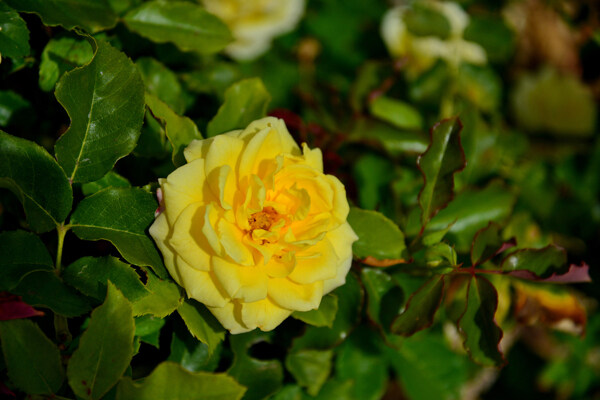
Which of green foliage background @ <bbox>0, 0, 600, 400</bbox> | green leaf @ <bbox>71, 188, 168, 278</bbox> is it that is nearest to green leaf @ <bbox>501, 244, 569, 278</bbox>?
green foliage background @ <bbox>0, 0, 600, 400</bbox>

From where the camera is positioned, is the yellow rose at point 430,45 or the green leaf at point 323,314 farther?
the yellow rose at point 430,45

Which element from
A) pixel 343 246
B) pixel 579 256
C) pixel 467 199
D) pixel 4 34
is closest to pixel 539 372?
pixel 579 256

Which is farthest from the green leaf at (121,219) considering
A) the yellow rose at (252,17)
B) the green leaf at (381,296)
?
the yellow rose at (252,17)

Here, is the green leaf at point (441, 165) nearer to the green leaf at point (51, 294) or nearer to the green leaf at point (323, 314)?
the green leaf at point (323, 314)

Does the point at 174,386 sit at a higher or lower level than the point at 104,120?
lower

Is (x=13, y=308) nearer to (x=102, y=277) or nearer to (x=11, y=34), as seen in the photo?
(x=102, y=277)

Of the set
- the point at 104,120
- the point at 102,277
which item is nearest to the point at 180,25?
the point at 104,120
